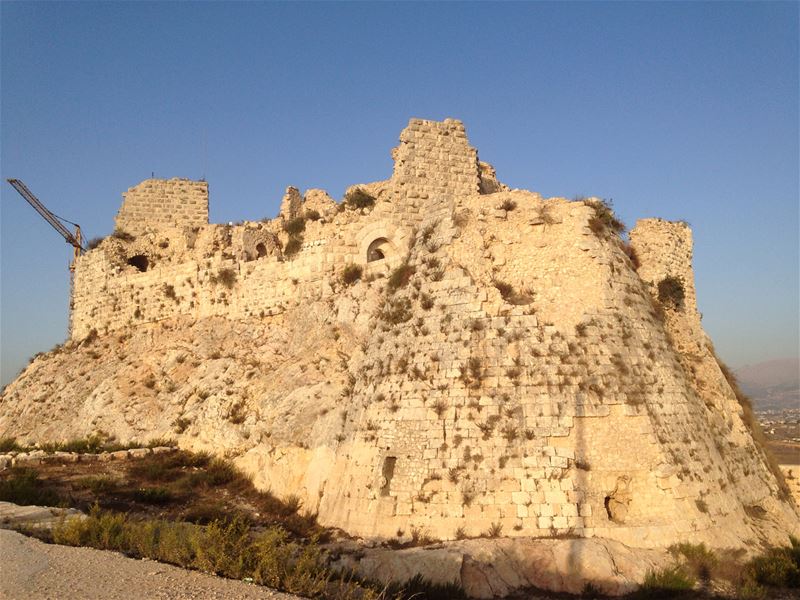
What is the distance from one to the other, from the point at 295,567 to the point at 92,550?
2521mm

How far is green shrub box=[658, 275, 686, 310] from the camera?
1619cm

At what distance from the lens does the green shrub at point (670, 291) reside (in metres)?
16.2

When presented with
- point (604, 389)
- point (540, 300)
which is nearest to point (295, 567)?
point (604, 389)

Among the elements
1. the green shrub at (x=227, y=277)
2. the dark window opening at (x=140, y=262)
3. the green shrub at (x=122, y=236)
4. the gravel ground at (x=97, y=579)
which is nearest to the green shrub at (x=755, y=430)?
the gravel ground at (x=97, y=579)

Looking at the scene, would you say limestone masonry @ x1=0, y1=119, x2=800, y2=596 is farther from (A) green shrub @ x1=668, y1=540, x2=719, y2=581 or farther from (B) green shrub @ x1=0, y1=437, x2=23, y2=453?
(B) green shrub @ x1=0, y1=437, x2=23, y2=453

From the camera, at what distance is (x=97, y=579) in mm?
6543

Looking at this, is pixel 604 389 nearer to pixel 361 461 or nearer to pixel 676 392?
pixel 676 392

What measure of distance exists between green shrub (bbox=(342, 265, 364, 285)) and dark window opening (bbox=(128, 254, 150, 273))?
11128 mm

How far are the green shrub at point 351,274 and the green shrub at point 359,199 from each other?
2.05 metres

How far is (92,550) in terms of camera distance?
7.62 metres

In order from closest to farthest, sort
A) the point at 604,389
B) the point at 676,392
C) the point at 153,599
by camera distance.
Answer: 1. the point at 153,599
2. the point at 604,389
3. the point at 676,392

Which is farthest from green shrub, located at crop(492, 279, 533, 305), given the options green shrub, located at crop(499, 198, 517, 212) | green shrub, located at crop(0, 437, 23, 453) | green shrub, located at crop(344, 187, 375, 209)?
Answer: green shrub, located at crop(0, 437, 23, 453)

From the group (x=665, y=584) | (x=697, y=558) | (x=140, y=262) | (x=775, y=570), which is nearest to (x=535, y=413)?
(x=665, y=584)

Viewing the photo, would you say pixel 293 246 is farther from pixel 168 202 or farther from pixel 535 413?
pixel 535 413
